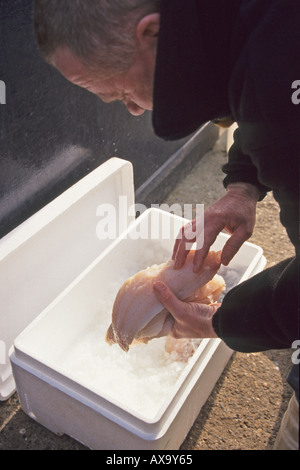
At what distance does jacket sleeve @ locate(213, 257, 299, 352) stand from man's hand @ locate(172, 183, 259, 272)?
8.4 inches

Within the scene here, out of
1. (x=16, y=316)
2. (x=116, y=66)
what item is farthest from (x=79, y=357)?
(x=116, y=66)

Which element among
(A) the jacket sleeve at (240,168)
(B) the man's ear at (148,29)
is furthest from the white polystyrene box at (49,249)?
(B) the man's ear at (148,29)

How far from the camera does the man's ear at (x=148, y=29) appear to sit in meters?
1.01

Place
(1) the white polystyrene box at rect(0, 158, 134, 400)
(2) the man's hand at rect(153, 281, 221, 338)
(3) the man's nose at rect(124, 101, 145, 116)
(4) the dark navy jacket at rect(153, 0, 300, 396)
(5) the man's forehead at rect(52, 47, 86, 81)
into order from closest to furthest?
(4) the dark navy jacket at rect(153, 0, 300, 396), (5) the man's forehead at rect(52, 47, 86, 81), (3) the man's nose at rect(124, 101, 145, 116), (2) the man's hand at rect(153, 281, 221, 338), (1) the white polystyrene box at rect(0, 158, 134, 400)

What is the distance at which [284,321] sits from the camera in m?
1.16

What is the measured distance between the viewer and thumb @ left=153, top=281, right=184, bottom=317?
151 centimetres

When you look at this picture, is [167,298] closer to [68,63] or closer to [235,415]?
[235,415]

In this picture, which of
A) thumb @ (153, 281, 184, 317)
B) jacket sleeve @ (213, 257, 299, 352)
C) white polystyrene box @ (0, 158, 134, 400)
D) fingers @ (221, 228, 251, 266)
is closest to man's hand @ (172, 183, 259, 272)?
→ fingers @ (221, 228, 251, 266)

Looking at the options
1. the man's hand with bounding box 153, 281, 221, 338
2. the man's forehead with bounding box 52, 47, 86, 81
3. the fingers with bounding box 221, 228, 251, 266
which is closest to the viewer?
the man's forehead with bounding box 52, 47, 86, 81

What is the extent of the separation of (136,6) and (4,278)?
1.06 meters

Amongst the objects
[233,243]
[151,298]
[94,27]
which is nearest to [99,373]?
[151,298]

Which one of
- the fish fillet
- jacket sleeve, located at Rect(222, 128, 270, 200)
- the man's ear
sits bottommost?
the fish fillet

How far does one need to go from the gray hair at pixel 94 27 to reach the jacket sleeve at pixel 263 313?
2.09 feet

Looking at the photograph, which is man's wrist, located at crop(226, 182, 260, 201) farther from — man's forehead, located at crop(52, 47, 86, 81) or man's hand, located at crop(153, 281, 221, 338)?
man's forehead, located at crop(52, 47, 86, 81)
